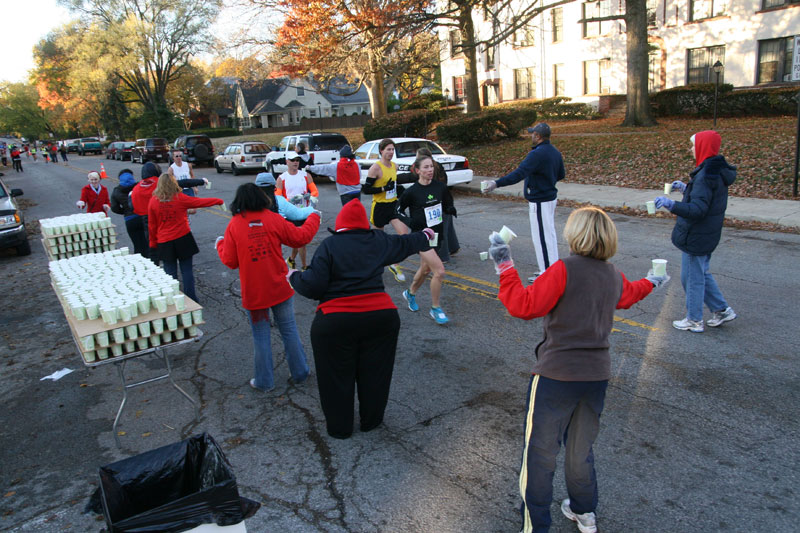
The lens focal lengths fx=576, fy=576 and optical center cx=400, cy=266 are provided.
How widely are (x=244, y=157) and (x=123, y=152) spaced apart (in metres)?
25.9

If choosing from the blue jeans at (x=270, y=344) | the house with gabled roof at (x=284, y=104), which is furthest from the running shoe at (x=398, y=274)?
the house with gabled roof at (x=284, y=104)

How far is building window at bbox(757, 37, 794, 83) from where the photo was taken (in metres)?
27.1

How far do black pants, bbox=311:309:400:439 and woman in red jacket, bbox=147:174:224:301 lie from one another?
3.56 metres

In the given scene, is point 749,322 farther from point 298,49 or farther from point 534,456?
point 298,49

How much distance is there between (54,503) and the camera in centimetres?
383

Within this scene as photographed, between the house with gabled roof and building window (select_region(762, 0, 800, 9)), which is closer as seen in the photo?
building window (select_region(762, 0, 800, 9))

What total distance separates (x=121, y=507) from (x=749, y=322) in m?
6.18

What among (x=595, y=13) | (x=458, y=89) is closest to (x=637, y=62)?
(x=595, y=13)

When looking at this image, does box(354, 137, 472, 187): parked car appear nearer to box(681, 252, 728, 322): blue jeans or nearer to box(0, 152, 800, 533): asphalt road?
box(0, 152, 800, 533): asphalt road

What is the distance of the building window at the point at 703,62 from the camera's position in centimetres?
2948

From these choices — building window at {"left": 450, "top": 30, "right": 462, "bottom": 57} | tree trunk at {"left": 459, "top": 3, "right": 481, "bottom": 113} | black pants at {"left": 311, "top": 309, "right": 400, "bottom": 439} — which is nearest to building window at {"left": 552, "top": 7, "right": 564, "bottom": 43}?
building window at {"left": 450, "top": 30, "right": 462, "bottom": 57}

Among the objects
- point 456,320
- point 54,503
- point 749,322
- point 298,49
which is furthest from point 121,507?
point 298,49

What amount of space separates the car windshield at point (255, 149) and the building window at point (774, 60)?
24382mm

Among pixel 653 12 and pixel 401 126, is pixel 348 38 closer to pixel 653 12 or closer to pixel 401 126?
pixel 401 126
